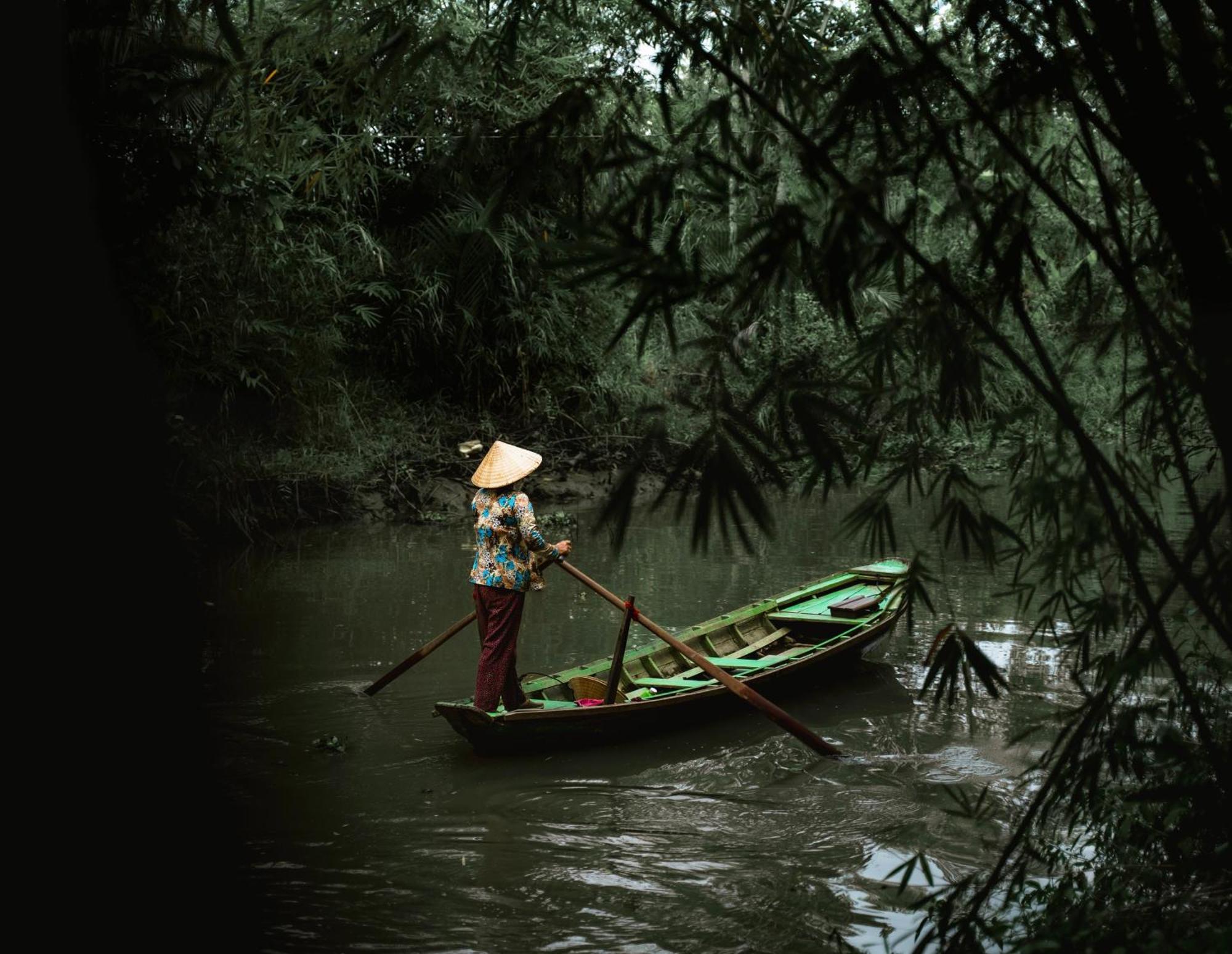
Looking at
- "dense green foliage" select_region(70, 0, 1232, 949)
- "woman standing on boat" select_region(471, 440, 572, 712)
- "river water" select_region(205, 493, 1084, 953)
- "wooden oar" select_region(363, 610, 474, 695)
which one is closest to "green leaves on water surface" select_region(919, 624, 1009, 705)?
"dense green foliage" select_region(70, 0, 1232, 949)

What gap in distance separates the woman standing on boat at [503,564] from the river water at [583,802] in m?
0.37

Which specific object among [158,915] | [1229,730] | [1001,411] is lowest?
[158,915]

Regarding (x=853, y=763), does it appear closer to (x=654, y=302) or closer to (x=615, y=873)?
(x=615, y=873)

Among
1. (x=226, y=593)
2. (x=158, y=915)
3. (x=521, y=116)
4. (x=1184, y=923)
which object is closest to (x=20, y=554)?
(x=158, y=915)

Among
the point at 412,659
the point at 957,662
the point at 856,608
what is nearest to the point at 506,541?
the point at 412,659

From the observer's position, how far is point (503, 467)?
216 inches

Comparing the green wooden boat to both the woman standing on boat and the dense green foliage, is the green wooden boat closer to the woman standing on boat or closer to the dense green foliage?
the woman standing on boat

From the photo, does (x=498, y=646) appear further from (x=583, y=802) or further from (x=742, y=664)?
(x=742, y=664)

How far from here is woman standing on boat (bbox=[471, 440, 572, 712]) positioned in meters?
5.46

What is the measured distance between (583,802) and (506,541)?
129 cm

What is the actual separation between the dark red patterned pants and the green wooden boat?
149mm

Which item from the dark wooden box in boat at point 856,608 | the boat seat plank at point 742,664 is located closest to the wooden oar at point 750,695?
the boat seat plank at point 742,664

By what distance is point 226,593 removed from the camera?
9164mm

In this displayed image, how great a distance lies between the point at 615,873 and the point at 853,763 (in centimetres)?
164
